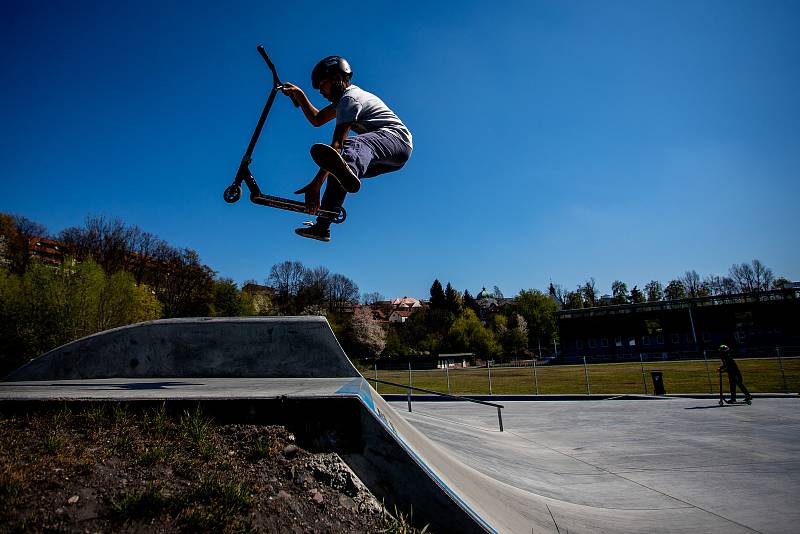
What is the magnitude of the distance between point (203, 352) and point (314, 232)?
220cm

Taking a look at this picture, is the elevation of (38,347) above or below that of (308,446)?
above

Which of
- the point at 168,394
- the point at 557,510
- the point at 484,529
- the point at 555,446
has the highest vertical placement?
the point at 168,394

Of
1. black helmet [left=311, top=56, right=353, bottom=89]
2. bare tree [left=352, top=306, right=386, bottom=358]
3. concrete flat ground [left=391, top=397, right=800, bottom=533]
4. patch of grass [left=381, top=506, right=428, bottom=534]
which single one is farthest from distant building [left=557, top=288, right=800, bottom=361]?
patch of grass [left=381, top=506, right=428, bottom=534]

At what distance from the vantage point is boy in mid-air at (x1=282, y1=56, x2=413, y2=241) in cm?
409

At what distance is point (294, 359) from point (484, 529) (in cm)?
351

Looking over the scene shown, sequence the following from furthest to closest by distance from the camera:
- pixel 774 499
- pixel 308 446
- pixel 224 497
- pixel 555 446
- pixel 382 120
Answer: pixel 555 446
pixel 382 120
pixel 774 499
pixel 308 446
pixel 224 497

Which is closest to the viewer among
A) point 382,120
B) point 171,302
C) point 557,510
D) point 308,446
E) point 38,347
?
point 308,446

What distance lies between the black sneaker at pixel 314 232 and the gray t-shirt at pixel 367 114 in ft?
4.10

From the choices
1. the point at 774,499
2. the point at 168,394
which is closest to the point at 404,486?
the point at 168,394

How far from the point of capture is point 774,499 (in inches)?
162

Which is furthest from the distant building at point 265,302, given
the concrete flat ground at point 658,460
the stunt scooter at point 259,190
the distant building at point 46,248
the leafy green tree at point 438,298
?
the stunt scooter at point 259,190

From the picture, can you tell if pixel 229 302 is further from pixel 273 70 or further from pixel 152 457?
pixel 152 457

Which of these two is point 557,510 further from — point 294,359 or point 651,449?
point 651,449

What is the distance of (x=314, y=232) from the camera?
16.9 feet
